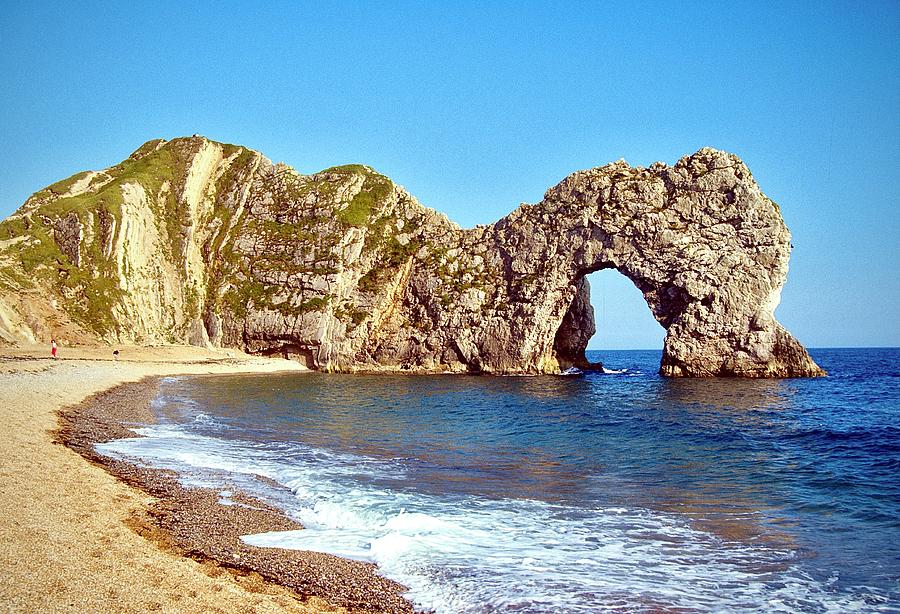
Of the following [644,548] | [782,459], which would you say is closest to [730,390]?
[782,459]

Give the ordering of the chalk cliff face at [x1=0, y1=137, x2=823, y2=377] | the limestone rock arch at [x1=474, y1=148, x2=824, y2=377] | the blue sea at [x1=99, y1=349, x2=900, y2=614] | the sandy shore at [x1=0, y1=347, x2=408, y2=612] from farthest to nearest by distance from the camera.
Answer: the chalk cliff face at [x1=0, y1=137, x2=823, y2=377], the limestone rock arch at [x1=474, y1=148, x2=824, y2=377], the blue sea at [x1=99, y1=349, x2=900, y2=614], the sandy shore at [x1=0, y1=347, x2=408, y2=612]

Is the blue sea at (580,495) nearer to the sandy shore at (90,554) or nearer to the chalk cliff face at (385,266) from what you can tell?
the sandy shore at (90,554)

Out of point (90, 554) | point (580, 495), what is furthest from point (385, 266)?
point (90, 554)

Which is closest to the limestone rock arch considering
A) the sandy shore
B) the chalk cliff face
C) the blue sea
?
the chalk cliff face

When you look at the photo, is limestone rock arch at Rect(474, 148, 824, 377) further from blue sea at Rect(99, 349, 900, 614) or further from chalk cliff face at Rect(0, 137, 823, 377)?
blue sea at Rect(99, 349, 900, 614)

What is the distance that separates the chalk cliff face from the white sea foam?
48360 mm

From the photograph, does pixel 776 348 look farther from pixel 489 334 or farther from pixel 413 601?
A: pixel 413 601

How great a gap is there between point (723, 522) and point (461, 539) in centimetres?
546

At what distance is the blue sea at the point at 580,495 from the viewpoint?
8.45 m

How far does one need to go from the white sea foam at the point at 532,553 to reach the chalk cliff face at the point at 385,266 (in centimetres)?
4836

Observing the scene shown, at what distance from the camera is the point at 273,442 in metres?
20.8

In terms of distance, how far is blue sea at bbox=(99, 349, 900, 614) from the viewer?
845cm

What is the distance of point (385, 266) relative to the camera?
74.8m

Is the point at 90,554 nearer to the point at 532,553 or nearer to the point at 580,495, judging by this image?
the point at 532,553
